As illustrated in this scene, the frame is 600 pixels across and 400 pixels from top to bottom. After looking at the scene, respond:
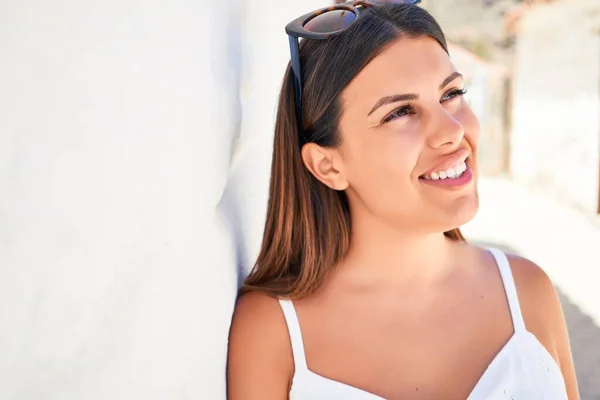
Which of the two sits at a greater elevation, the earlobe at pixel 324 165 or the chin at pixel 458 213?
the earlobe at pixel 324 165

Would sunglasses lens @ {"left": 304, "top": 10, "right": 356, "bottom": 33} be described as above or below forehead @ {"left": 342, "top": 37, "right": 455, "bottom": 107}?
above

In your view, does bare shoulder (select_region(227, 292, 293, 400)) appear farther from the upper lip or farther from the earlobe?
the upper lip

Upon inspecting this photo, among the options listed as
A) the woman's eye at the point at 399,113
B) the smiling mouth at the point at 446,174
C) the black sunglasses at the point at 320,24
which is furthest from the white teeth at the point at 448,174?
the black sunglasses at the point at 320,24

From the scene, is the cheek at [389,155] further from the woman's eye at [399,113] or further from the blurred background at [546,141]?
the blurred background at [546,141]

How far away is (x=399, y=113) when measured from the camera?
1248 mm

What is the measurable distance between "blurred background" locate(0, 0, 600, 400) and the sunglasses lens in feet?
0.39

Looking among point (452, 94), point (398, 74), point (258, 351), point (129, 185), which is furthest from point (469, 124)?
point (129, 185)

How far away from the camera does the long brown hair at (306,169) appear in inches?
49.7

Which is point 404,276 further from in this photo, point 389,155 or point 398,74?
point 398,74

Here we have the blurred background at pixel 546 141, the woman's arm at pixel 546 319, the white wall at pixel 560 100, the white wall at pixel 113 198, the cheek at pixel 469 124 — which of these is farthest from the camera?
the white wall at pixel 560 100

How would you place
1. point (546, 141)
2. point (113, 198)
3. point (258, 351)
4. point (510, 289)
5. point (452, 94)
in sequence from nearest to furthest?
point (113, 198) → point (258, 351) → point (452, 94) → point (510, 289) → point (546, 141)

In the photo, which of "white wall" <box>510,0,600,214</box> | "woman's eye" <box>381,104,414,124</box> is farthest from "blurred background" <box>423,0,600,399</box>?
"woman's eye" <box>381,104,414,124</box>

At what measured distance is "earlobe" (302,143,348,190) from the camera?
1343 mm

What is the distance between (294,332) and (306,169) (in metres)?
0.36
